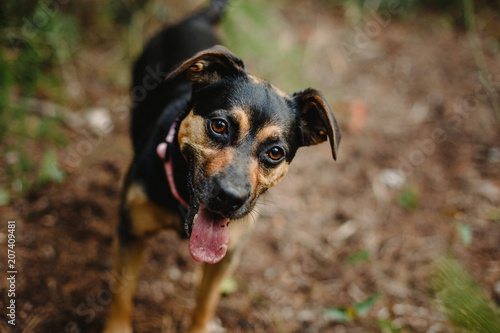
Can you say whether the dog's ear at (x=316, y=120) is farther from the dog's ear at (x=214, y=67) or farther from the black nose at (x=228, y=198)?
the black nose at (x=228, y=198)

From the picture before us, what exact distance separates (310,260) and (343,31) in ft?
17.6

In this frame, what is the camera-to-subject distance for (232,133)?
2516mm

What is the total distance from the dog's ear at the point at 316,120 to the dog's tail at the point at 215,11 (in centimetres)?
240

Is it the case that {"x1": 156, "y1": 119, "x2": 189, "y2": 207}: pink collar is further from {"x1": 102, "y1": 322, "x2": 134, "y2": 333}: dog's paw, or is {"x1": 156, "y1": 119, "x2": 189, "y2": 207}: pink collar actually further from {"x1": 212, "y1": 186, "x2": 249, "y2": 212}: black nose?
{"x1": 102, "y1": 322, "x2": 134, "y2": 333}: dog's paw

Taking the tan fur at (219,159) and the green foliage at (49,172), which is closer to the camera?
the tan fur at (219,159)

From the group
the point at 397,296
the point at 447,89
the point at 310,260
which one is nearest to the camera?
the point at 397,296

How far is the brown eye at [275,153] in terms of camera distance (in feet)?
8.68

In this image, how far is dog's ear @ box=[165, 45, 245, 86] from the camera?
256 centimetres

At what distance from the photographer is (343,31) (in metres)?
7.71

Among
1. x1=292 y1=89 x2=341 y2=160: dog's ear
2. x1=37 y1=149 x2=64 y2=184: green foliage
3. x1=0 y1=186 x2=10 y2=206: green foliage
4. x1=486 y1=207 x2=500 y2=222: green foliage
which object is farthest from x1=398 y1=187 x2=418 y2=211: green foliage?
x1=0 y1=186 x2=10 y2=206: green foliage

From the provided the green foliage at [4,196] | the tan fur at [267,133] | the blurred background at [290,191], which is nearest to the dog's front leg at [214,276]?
the blurred background at [290,191]

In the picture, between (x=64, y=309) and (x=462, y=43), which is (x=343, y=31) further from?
(x=64, y=309)

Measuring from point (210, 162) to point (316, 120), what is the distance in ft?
3.35

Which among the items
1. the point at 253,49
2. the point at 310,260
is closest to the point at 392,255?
the point at 310,260
